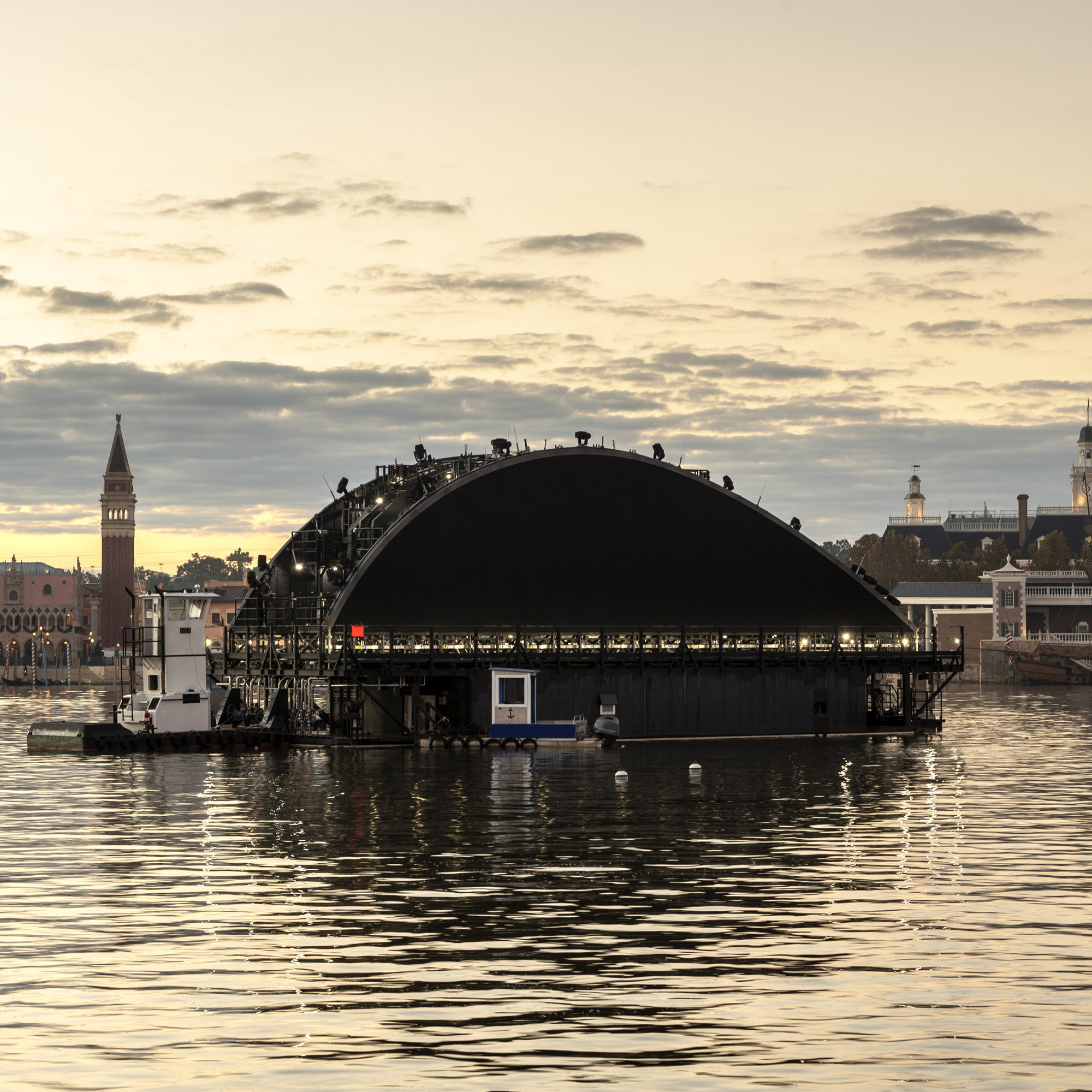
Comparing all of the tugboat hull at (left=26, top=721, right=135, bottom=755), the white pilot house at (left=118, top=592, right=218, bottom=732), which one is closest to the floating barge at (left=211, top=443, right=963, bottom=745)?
the white pilot house at (left=118, top=592, right=218, bottom=732)

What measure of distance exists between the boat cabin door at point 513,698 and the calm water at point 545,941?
1337 inches

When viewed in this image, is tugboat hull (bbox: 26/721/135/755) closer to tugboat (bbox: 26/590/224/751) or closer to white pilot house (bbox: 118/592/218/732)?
tugboat (bbox: 26/590/224/751)

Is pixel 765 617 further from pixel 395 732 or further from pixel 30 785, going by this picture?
pixel 30 785

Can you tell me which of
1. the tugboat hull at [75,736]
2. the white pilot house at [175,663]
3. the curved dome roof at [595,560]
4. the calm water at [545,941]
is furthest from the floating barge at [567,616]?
the calm water at [545,941]

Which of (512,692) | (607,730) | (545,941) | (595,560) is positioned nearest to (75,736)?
(512,692)

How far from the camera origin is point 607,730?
105 m

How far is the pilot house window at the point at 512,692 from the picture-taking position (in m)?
108

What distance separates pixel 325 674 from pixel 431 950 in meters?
73.1

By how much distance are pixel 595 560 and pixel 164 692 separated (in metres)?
31.4

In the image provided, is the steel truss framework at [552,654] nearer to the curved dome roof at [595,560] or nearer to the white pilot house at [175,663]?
the curved dome roof at [595,560]

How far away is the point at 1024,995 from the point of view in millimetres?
29484

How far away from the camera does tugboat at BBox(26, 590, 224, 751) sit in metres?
102

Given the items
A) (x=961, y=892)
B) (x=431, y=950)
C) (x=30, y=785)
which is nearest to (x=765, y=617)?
(x=30, y=785)

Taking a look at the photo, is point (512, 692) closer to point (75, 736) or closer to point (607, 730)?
point (607, 730)
